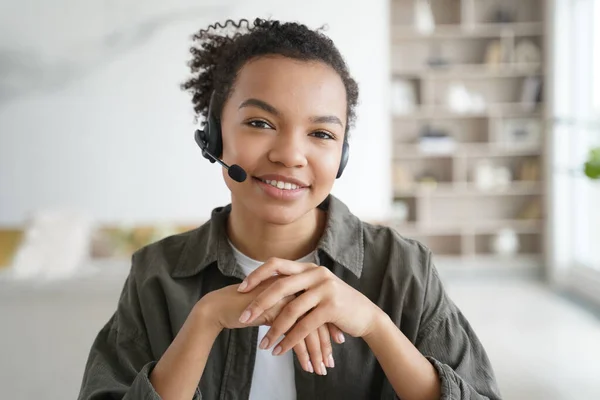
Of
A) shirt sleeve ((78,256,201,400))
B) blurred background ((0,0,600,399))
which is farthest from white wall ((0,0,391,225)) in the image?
shirt sleeve ((78,256,201,400))

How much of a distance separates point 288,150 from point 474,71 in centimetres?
528

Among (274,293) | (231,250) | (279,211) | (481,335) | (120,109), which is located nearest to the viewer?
(274,293)

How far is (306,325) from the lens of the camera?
37.9 inches

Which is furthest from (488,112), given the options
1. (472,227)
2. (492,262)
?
(492,262)

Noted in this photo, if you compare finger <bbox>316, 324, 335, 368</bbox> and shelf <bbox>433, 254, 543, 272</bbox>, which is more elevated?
finger <bbox>316, 324, 335, 368</bbox>

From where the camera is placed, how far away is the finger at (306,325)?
963 mm

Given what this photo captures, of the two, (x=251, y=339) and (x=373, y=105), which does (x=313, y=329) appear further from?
(x=373, y=105)

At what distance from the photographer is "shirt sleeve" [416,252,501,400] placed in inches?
42.4

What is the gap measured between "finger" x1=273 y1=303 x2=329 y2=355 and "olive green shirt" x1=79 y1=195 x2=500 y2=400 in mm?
164

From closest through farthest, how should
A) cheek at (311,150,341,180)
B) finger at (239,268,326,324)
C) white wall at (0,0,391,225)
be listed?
1. finger at (239,268,326,324)
2. cheek at (311,150,341,180)
3. white wall at (0,0,391,225)

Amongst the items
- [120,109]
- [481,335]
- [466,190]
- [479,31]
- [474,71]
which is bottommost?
[481,335]

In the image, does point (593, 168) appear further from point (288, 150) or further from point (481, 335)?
point (288, 150)

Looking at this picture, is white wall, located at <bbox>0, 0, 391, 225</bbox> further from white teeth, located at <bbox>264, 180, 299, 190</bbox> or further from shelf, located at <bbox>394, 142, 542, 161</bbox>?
white teeth, located at <bbox>264, 180, 299, 190</bbox>

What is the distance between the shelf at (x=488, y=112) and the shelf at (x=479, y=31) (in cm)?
62
